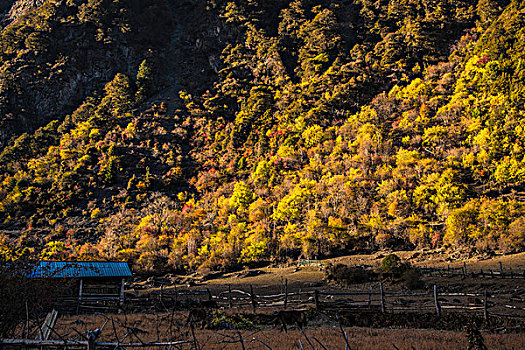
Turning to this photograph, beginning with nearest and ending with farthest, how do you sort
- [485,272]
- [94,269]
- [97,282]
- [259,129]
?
1. [94,269]
2. [97,282]
3. [485,272]
4. [259,129]

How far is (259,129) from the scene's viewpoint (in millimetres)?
105062

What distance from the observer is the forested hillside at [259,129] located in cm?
5753

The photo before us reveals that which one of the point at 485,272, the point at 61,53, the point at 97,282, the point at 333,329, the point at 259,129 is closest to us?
the point at 333,329

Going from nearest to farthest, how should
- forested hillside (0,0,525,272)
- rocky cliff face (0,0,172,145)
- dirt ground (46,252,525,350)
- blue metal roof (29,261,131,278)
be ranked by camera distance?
dirt ground (46,252,525,350) → blue metal roof (29,261,131,278) → forested hillside (0,0,525,272) → rocky cliff face (0,0,172,145)

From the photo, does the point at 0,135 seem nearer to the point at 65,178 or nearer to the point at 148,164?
the point at 65,178

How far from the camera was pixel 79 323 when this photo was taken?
1541 cm

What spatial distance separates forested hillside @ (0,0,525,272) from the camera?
57531 mm

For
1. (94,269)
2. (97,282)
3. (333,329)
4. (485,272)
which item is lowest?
(485,272)

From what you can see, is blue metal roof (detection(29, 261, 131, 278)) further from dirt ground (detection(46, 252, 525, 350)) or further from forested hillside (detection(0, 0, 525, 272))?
forested hillside (detection(0, 0, 525, 272))

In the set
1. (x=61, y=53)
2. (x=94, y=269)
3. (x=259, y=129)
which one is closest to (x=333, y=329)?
(x=94, y=269)

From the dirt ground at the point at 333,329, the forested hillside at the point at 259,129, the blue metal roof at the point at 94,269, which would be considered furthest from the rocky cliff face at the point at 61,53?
the dirt ground at the point at 333,329

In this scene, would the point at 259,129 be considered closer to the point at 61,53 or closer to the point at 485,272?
the point at 61,53

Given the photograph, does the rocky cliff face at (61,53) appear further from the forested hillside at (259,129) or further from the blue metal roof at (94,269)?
the blue metal roof at (94,269)

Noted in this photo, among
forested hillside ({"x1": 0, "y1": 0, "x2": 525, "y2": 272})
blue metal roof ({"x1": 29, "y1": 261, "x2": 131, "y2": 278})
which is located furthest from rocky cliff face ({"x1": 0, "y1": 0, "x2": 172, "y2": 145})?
blue metal roof ({"x1": 29, "y1": 261, "x2": 131, "y2": 278})
